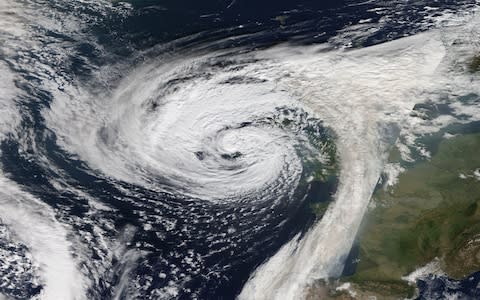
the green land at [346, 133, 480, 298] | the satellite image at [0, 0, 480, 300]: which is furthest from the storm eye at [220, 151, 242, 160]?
the green land at [346, 133, 480, 298]

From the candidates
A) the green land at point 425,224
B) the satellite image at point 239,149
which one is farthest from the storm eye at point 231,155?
the green land at point 425,224

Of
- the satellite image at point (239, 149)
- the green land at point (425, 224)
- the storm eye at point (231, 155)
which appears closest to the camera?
the green land at point (425, 224)

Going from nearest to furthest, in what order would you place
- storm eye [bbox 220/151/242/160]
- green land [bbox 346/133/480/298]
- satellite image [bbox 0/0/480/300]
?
green land [bbox 346/133/480/298] → satellite image [bbox 0/0/480/300] → storm eye [bbox 220/151/242/160]

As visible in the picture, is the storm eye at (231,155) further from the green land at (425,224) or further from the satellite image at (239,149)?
the green land at (425,224)

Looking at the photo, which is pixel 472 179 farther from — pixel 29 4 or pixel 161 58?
pixel 29 4

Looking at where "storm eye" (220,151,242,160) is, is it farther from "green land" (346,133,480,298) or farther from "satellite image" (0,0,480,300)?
"green land" (346,133,480,298)

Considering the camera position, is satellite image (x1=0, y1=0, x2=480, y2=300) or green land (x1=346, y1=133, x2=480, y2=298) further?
satellite image (x1=0, y1=0, x2=480, y2=300)

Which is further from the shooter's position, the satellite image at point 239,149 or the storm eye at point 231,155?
the storm eye at point 231,155
